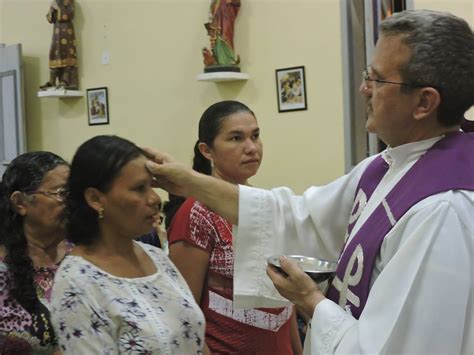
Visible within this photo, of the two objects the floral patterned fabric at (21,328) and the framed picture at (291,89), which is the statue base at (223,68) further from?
the floral patterned fabric at (21,328)

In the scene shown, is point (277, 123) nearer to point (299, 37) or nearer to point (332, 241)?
point (299, 37)

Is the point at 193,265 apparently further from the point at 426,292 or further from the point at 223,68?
the point at 223,68

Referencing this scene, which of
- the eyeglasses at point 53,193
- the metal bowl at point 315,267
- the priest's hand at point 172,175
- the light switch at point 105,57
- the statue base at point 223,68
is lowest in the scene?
the metal bowl at point 315,267

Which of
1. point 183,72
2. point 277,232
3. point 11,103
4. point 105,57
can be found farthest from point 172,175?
point 11,103

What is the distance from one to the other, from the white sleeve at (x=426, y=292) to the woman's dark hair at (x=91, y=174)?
35.2 inches

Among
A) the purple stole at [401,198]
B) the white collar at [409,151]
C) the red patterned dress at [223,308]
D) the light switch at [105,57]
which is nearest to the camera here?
the purple stole at [401,198]

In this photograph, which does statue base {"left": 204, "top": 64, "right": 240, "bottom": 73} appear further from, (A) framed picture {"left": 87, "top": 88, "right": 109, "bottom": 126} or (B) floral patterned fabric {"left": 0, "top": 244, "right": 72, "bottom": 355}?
(B) floral patterned fabric {"left": 0, "top": 244, "right": 72, "bottom": 355}

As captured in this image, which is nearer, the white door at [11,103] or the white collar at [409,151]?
the white collar at [409,151]

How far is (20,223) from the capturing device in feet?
7.86

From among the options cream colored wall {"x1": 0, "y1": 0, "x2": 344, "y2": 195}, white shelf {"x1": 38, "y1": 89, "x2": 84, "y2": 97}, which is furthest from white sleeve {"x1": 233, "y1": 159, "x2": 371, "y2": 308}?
white shelf {"x1": 38, "y1": 89, "x2": 84, "y2": 97}

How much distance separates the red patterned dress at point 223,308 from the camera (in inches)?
92.0

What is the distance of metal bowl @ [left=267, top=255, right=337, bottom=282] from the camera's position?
5.35 feet

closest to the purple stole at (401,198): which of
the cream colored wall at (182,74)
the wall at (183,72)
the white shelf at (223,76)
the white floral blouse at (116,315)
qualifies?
the white floral blouse at (116,315)

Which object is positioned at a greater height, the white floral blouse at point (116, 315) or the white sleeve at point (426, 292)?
the white sleeve at point (426, 292)
